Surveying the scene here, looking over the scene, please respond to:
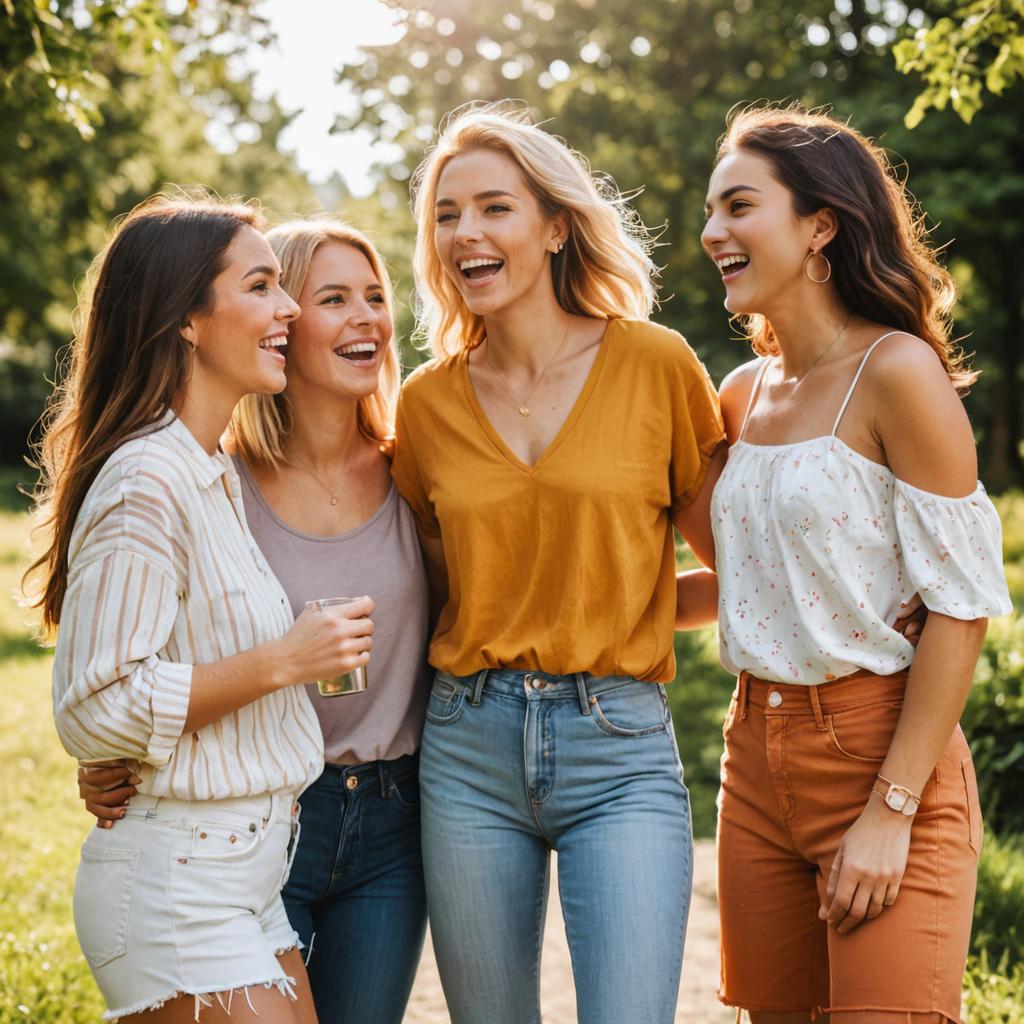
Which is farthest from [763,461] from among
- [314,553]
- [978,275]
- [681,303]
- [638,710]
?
[978,275]

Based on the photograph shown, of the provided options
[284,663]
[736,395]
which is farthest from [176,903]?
[736,395]

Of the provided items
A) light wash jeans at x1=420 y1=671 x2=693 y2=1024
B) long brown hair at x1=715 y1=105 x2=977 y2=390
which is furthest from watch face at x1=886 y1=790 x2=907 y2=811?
long brown hair at x1=715 y1=105 x2=977 y2=390

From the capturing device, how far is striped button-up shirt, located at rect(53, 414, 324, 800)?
2.54 meters

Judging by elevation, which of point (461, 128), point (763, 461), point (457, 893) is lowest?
point (457, 893)

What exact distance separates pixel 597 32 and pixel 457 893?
15822mm

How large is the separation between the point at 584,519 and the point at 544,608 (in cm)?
25

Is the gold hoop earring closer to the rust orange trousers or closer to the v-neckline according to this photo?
the v-neckline

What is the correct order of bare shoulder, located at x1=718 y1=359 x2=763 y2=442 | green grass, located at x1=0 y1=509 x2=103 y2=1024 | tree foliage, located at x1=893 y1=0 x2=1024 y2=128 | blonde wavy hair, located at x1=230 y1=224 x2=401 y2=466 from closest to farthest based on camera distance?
bare shoulder, located at x1=718 y1=359 x2=763 y2=442, blonde wavy hair, located at x1=230 y1=224 x2=401 y2=466, green grass, located at x1=0 y1=509 x2=103 y2=1024, tree foliage, located at x1=893 y1=0 x2=1024 y2=128

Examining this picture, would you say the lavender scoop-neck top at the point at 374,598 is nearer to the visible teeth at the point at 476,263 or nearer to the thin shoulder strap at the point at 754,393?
the visible teeth at the point at 476,263

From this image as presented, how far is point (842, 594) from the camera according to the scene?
9.12ft

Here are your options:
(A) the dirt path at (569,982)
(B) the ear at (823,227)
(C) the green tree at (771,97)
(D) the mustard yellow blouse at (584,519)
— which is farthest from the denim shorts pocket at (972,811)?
(C) the green tree at (771,97)

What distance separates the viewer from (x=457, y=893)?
304 cm

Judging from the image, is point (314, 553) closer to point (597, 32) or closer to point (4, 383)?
point (597, 32)

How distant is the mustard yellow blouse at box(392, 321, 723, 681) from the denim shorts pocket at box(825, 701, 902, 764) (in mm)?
500
